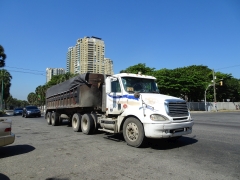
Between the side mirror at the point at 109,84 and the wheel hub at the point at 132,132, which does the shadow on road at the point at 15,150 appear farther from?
the side mirror at the point at 109,84

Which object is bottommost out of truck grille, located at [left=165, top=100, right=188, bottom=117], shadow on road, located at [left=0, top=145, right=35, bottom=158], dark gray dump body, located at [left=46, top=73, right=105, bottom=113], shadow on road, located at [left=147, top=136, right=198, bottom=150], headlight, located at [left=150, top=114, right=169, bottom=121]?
shadow on road, located at [left=0, top=145, right=35, bottom=158]

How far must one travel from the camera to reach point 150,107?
6.59 metres

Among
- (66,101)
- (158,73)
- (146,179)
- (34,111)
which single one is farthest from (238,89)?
(146,179)

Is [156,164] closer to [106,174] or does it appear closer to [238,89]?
[106,174]

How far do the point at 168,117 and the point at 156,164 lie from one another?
5.87 feet

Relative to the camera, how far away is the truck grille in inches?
257

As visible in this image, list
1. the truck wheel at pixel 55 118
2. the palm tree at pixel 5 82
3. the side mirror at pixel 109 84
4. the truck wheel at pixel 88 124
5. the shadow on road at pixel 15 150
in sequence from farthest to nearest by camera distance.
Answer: the palm tree at pixel 5 82, the truck wheel at pixel 55 118, the truck wheel at pixel 88 124, the side mirror at pixel 109 84, the shadow on road at pixel 15 150

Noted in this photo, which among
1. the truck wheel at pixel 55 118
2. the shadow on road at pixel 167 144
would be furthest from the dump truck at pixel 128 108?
the truck wheel at pixel 55 118

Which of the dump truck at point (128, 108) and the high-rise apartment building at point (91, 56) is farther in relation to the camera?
the high-rise apartment building at point (91, 56)

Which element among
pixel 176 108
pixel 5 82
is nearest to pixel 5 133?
pixel 176 108

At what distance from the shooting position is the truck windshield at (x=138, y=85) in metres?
7.77

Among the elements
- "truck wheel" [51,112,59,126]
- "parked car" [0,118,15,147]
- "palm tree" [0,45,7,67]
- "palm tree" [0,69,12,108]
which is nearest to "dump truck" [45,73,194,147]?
"truck wheel" [51,112,59,126]

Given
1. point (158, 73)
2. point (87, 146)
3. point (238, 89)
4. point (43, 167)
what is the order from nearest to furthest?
point (43, 167) < point (87, 146) < point (158, 73) < point (238, 89)

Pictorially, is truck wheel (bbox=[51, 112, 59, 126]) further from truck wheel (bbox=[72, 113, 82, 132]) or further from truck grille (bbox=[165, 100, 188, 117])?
truck grille (bbox=[165, 100, 188, 117])
